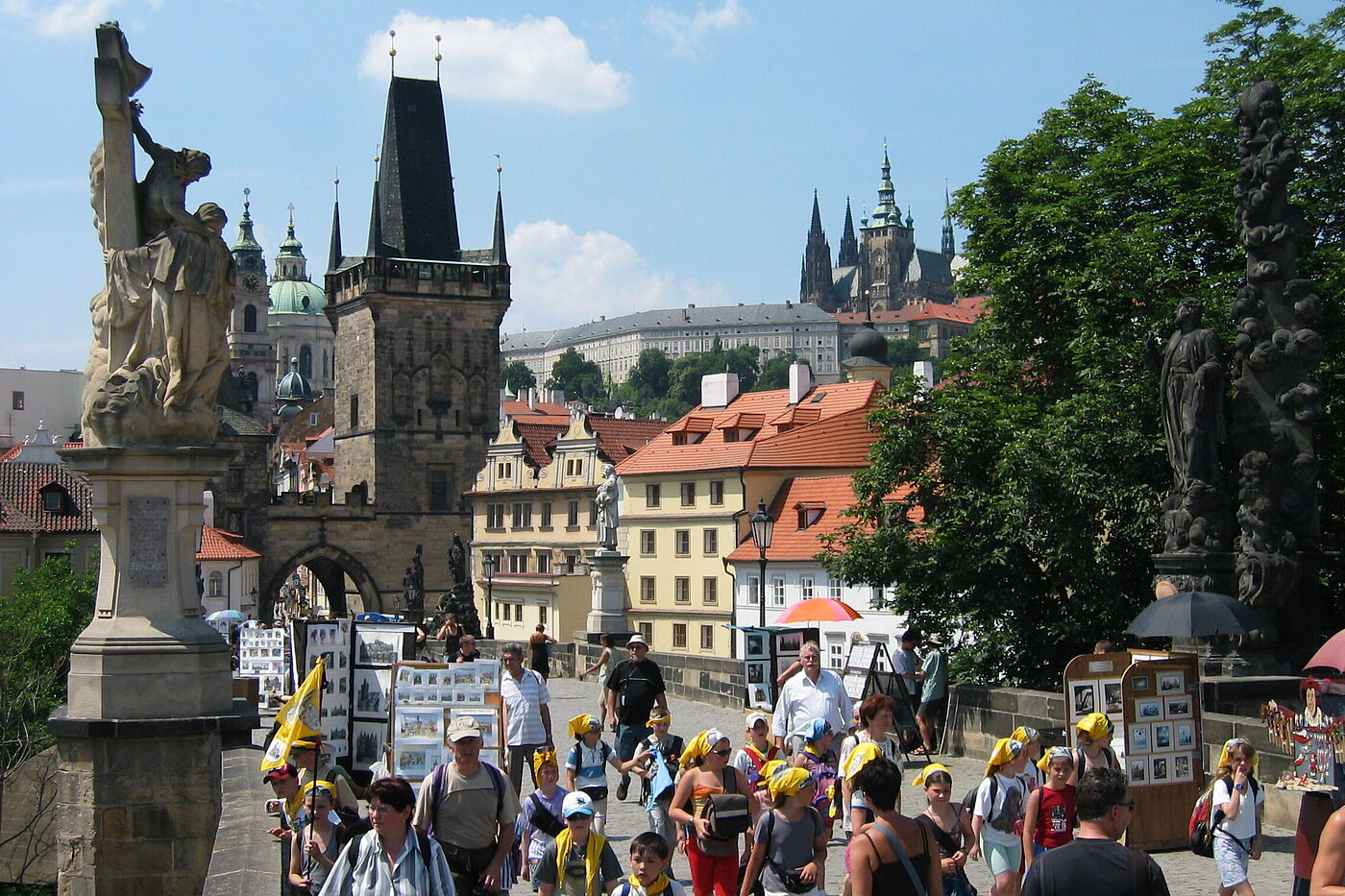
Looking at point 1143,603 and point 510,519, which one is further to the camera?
point 510,519

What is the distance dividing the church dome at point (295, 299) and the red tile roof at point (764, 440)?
5474 inches

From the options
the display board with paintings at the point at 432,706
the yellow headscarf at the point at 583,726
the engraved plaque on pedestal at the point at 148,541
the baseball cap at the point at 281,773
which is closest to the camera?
the baseball cap at the point at 281,773

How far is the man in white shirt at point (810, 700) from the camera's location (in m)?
11.0

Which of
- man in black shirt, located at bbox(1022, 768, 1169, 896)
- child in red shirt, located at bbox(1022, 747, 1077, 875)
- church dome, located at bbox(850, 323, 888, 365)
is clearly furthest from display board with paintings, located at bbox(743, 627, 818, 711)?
church dome, located at bbox(850, 323, 888, 365)

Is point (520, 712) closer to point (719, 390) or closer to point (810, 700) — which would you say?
point (810, 700)

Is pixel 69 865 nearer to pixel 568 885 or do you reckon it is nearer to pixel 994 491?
pixel 568 885

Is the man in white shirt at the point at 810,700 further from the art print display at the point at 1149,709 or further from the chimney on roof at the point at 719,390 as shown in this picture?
the chimney on roof at the point at 719,390

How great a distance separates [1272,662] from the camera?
Result: 14.7 metres

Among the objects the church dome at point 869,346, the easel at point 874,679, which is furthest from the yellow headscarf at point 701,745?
the church dome at point 869,346

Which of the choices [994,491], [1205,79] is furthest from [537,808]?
[1205,79]

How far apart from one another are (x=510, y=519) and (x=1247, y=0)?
44.1 metres

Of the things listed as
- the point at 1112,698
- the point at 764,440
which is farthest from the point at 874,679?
the point at 764,440

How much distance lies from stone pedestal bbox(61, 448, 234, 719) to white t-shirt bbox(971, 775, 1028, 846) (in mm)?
4223

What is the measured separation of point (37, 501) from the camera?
2073 inches
